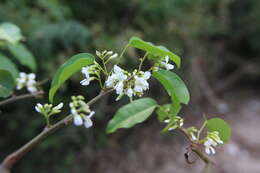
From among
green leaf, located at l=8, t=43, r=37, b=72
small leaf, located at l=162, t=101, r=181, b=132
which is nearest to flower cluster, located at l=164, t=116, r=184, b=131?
small leaf, located at l=162, t=101, r=181, b=132

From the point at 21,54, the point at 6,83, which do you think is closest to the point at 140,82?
the point at 6,83

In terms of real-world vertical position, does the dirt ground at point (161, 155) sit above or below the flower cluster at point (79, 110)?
above

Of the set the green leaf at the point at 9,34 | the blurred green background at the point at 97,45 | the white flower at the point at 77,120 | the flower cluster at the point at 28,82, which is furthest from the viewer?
the blurred green background at the point at 97,45

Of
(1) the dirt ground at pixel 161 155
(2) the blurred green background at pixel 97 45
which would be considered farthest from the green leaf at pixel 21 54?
(1) the dirt ground at pixel 161 155

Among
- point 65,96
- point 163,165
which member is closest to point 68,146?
point 65,96

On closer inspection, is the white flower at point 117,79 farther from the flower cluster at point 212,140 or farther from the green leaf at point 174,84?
the flower cluster at point 212,140

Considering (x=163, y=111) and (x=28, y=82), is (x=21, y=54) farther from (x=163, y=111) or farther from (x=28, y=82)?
(x=163, y=111)

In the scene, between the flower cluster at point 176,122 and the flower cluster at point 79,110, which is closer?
the flower cluster at point 79,110
